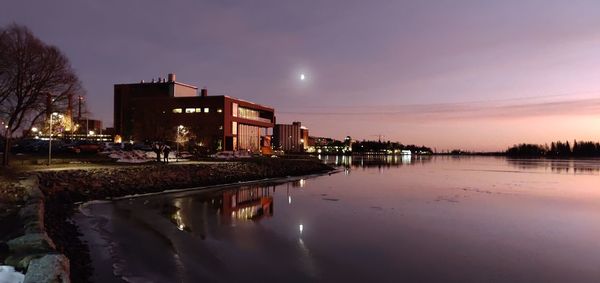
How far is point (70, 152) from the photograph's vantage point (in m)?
50.8

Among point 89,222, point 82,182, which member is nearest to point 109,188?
point 82,182

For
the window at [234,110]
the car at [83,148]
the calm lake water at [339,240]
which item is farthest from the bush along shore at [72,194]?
the window at [234,110]

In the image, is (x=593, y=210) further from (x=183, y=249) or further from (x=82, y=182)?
(x=82, y=182)

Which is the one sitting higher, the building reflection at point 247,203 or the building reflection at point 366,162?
the building reflection at point 366,162

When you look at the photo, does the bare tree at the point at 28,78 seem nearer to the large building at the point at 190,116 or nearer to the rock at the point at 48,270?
the rock at the point at 48,270

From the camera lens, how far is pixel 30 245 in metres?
10.3

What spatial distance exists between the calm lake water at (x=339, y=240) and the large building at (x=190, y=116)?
58763 millimetres

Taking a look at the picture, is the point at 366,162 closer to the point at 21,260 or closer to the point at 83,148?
the point at 83,148

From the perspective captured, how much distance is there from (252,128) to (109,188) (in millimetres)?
87939

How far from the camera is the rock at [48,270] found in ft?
26.1

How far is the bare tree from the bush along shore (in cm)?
723

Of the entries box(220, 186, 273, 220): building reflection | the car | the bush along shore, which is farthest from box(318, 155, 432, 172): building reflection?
the car

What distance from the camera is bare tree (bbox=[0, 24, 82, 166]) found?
31.4m

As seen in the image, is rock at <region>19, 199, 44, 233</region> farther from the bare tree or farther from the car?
the car
